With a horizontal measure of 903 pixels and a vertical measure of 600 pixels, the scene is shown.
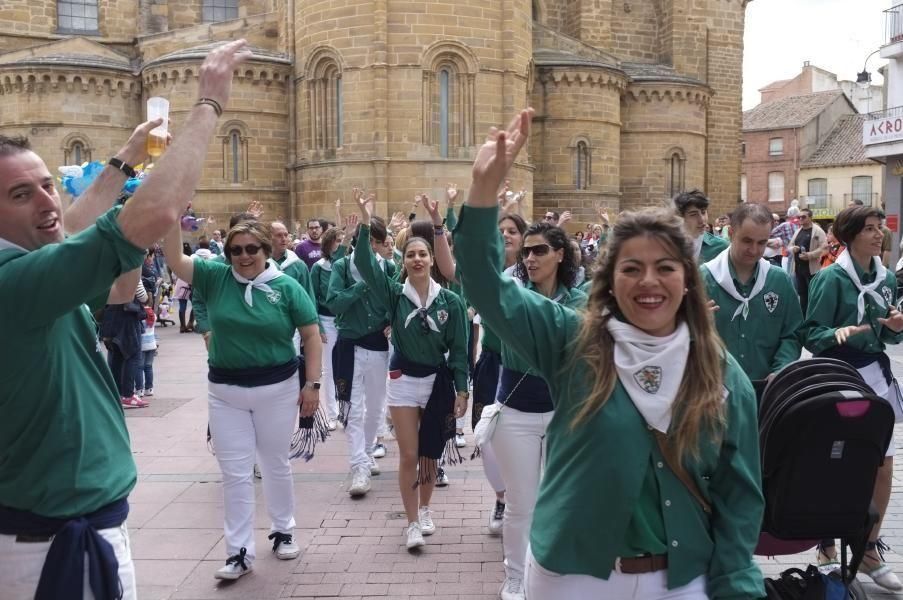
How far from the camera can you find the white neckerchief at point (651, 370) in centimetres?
246

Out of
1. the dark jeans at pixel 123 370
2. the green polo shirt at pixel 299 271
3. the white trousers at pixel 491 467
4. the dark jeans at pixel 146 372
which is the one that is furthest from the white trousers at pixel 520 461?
the dark jeans at pixel 146 372

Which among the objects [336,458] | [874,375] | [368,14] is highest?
[368,14]

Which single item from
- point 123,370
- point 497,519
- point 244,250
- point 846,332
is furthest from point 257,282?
point 123,370

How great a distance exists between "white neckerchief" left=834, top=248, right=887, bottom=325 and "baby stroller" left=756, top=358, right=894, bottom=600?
184 centimetres

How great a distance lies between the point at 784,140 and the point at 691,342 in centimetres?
5461

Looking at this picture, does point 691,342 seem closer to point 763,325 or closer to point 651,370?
point 651,370

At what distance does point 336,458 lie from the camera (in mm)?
7953

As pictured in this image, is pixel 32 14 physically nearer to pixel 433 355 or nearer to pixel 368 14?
pixel 368 14

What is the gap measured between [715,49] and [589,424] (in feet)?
124

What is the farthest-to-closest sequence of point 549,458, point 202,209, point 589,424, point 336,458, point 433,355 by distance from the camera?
point 202,209, point 336,458, point 433,355, point 549,458, point 589,424

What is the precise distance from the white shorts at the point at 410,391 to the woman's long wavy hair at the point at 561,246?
51.1 inches

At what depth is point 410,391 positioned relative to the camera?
571 cm

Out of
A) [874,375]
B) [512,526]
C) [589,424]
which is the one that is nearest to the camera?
[589,424]

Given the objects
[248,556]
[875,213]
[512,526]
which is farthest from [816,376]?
[248,556]
